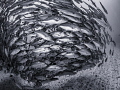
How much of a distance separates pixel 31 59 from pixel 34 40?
326 mm

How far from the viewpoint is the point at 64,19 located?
2609 mm

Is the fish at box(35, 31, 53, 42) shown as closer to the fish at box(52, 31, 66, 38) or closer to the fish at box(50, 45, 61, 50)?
the fish at box(52, 31, 66, 38)

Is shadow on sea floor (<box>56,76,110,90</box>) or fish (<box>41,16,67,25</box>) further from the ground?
fish (<box>41,16,67,25</box>)

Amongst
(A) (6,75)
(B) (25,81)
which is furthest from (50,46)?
(A) (6,75)

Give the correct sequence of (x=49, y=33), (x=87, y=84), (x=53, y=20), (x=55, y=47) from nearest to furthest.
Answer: (x=53, y=20), (x=49, y=33), (x=55, y=47), (x=87, y=84)

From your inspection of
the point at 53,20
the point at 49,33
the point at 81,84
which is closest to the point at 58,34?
the point at 49,33

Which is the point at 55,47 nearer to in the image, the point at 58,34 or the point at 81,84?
the point at 58,34

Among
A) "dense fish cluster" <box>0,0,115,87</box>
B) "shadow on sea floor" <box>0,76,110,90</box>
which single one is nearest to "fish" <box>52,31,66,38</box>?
"dense fish cluster" <box>0,0,115,87</box>

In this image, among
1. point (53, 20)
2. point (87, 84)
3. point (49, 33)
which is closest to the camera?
point (53, 20)

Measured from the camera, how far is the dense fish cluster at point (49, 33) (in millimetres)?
2604

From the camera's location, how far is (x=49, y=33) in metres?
2.69

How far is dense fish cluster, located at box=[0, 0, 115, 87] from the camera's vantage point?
260cm

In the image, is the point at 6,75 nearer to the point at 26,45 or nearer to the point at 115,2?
the point at 26,45

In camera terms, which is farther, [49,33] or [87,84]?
[87,84]
